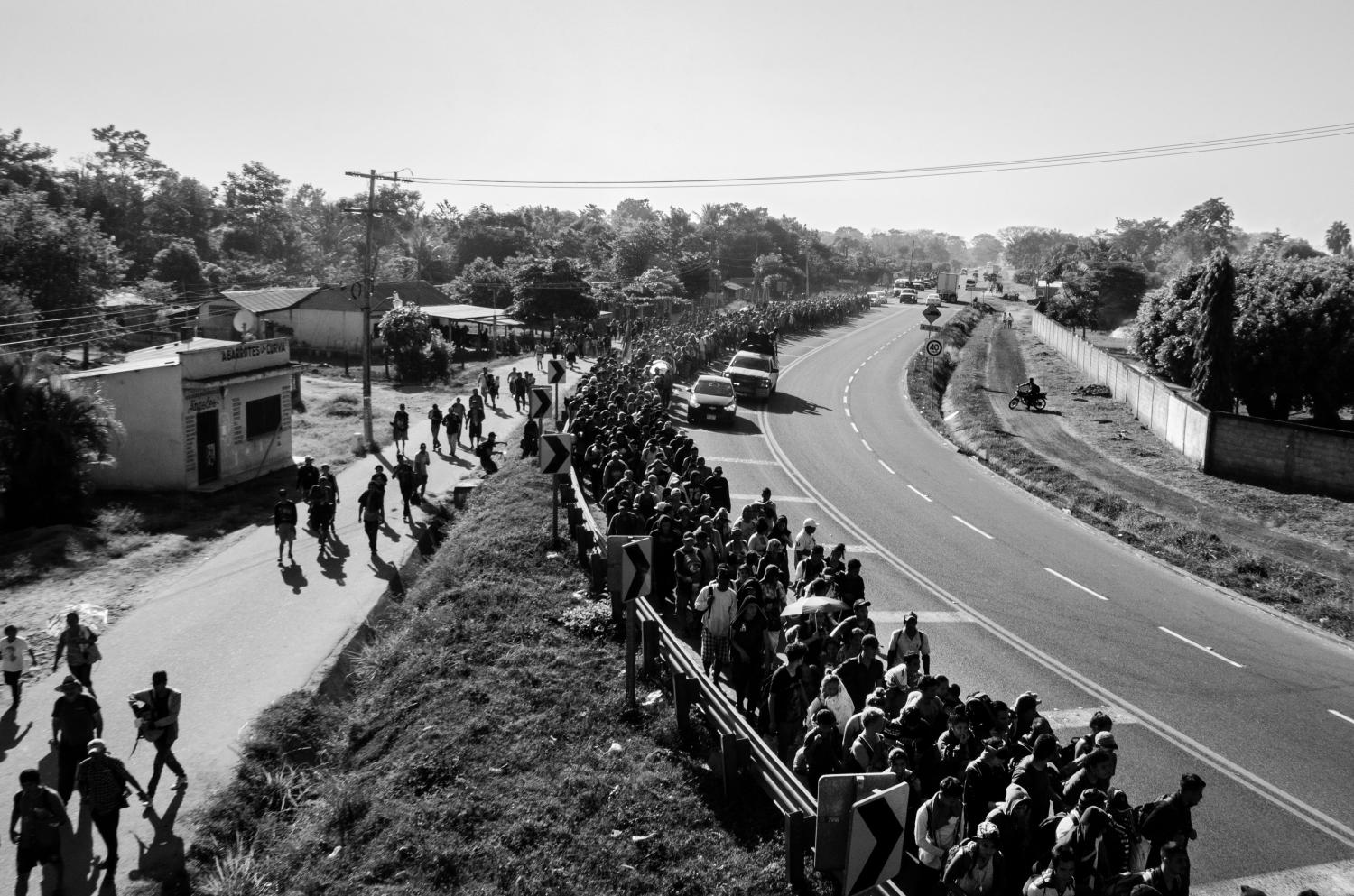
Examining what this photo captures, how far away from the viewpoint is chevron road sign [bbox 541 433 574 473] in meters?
15.3

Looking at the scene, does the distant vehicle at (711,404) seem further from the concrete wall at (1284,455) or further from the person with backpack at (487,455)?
the concrete wall at (1284,455)

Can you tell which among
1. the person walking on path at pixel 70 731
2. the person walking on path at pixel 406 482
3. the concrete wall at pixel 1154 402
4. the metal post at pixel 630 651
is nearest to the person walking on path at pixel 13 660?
the person walking on path at pixel 70 731

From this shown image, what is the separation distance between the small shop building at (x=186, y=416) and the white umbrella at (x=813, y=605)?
19.2 meters

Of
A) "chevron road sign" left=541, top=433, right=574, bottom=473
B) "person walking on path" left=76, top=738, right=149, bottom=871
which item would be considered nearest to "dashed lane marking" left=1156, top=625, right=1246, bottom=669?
"chevron road sign" left=541, top=433, right=574, bottom=473

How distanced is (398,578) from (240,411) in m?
11.6

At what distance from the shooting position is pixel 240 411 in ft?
87.4

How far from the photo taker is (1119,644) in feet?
49.6

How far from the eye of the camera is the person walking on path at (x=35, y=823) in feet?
27.1

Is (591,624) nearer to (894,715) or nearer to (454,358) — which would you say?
(894,715)

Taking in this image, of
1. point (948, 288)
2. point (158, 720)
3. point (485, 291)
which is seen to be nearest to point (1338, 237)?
point (948, 288)

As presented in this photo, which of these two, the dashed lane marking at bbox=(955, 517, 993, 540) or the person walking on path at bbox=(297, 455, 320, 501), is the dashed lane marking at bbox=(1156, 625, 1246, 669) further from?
the person walking on path at bbox=(297, 455, 320, 501)

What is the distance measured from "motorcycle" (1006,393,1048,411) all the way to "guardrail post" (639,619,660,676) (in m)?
31.7

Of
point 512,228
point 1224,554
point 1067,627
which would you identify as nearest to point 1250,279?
point 1224,554

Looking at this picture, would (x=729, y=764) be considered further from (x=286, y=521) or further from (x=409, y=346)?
(x=409, y=346)
